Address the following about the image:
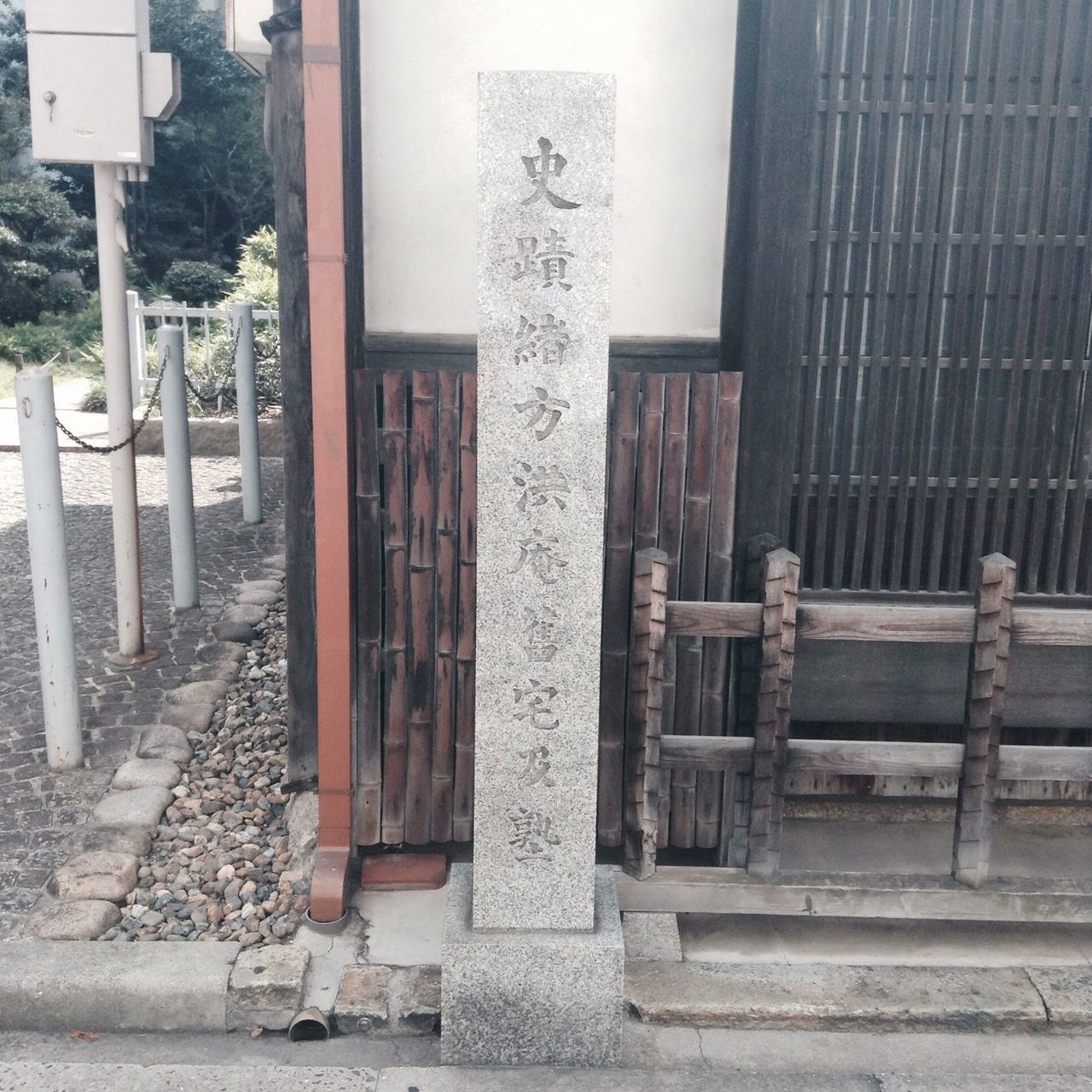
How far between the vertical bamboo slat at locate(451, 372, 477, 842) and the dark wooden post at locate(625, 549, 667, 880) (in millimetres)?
734

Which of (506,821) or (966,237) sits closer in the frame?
(506,821)

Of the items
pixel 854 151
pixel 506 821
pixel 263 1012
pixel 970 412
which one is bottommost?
pixel 263 1012

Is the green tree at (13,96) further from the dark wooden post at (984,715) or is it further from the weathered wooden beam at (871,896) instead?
the dark wooden post at (984,715)

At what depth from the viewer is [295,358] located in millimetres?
5027

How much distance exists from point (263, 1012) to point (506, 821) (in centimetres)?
121

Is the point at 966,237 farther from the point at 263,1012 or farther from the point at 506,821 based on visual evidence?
the point at 263,1012

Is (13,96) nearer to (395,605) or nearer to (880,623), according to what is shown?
(395,605)

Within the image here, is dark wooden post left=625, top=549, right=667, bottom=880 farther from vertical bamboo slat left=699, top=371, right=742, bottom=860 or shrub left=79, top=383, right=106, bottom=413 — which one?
shrub left=79, top=383, right=106, bottom=413

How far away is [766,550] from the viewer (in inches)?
183

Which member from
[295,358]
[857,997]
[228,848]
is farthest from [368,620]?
[857,997]

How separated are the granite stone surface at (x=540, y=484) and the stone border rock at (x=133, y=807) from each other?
6.04 ft

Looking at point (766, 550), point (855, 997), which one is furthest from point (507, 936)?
point (766, 550)

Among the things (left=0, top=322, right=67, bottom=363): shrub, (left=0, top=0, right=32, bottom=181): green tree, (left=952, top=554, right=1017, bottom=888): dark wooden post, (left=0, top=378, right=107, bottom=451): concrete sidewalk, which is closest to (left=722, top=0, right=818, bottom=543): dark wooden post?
(left=952, top=554, right=1017, bottom=888): dark wooden post

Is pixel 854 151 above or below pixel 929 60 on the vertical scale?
below
